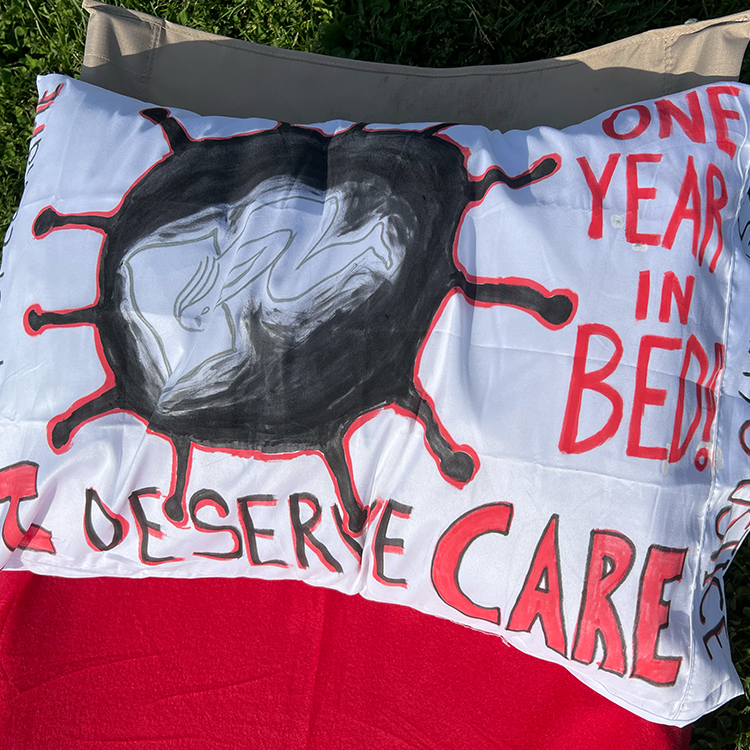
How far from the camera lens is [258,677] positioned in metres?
0.88

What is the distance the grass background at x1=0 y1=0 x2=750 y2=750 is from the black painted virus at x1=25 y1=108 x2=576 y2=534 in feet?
2.09

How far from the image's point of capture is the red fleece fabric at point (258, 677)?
849mm

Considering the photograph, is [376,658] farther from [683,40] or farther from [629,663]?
[683,40]

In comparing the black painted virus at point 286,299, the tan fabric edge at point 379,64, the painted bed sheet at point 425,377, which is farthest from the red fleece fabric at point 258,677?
the tan fabric edge at point 379,64

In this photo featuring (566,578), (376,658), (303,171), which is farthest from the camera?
(376,658)

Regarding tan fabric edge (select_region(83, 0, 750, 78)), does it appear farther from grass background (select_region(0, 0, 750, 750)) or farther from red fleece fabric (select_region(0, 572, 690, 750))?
red fleece fabric (select_region(0, 572, 690, 750))

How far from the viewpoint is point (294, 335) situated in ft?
2.24

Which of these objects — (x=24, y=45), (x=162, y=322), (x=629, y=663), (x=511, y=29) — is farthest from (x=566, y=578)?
(x=24, y=45)

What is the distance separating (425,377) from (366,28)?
958mm

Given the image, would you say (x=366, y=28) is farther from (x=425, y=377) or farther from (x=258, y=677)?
(x=258, y=677)

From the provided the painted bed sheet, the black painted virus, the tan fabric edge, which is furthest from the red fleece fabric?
the tan fabric edge

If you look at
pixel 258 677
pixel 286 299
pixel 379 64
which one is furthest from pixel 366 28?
pixel 258 677

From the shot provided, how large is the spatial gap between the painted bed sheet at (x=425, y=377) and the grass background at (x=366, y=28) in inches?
23.6

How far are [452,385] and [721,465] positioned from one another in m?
0.32
